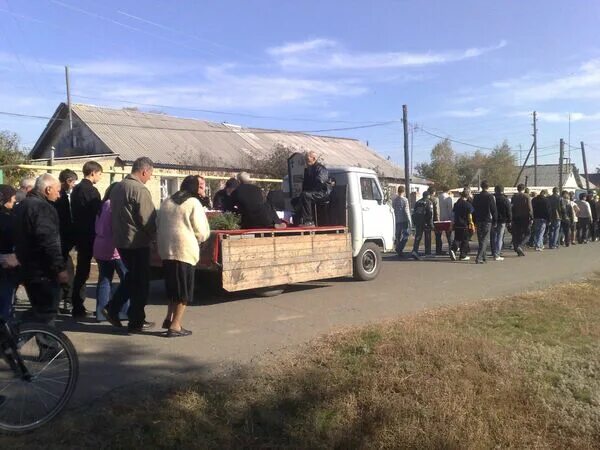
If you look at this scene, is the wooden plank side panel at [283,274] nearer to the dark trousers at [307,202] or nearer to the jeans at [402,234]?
the dark trousers at [307,202]

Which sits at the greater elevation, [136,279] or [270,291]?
[136,279]

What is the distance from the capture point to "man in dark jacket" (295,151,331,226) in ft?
32.1

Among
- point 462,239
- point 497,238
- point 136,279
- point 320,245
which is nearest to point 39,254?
point 136,279

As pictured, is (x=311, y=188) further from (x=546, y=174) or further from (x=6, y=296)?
(x=546, y=174)

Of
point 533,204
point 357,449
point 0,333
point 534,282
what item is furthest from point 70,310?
point 533,204

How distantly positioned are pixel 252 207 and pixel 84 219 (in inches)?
99.1

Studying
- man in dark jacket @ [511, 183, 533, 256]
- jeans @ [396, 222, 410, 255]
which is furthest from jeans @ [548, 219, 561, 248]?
jeans @ [396, 222, 410, 255]

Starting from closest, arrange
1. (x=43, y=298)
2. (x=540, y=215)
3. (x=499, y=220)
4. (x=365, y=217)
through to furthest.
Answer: (x=43, y=298), (x=365, y=217), (x=499, y=220), (x=540, y=215)

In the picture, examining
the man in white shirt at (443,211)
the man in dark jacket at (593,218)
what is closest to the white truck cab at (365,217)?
the man in white shirt at (443,211)

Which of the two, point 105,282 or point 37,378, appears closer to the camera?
point 37,378

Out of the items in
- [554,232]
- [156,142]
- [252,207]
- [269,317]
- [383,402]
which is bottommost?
[383,402]

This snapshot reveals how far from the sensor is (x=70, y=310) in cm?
774

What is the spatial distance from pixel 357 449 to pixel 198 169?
2997 cm

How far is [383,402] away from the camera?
451 centimetres
